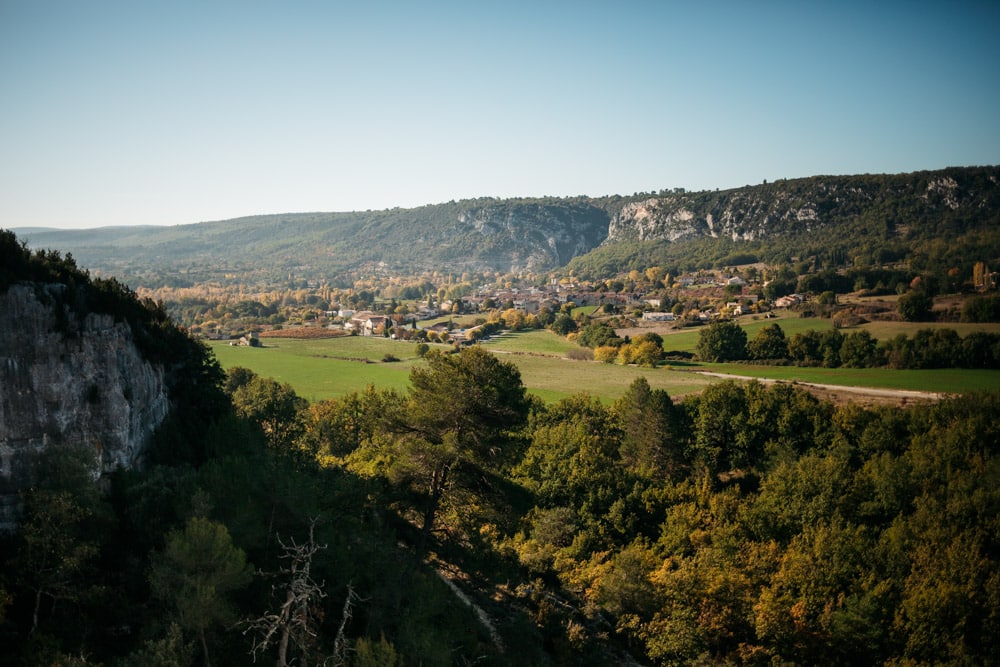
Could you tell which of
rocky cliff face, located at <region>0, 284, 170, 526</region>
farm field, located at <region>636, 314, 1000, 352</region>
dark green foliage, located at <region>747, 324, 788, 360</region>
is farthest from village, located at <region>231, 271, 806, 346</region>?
rocky cliff face, located at <region>0, 284, 170, 526</region>

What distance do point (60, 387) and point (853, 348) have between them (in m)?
60.3

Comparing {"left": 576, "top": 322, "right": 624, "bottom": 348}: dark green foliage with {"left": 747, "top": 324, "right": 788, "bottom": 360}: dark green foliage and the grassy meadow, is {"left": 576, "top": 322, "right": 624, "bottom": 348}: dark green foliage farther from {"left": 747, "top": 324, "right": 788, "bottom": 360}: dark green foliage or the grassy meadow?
{"left": 747, "top": 324, "right": 788, "bottom": 360}: dark green foliage

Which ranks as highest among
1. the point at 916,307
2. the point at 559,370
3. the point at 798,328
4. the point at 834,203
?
the point at 834,203

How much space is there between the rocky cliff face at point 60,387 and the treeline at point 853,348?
189ft

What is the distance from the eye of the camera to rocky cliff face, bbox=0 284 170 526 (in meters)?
15.9

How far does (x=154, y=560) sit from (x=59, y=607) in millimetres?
2304

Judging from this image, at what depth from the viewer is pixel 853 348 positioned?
54.6m

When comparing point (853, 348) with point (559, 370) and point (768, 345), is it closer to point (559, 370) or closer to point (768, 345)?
point (768, 345)

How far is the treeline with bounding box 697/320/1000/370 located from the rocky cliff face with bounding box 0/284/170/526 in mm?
57529

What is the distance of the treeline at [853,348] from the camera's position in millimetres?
48469

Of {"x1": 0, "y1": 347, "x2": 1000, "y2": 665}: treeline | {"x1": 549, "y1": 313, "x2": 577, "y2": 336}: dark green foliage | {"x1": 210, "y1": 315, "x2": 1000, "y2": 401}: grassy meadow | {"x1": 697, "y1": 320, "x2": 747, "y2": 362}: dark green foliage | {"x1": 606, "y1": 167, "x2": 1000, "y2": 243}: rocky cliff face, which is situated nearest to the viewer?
{"x1": 0, "y1": 347, "x2": 1000, "y2": 665}: treeline

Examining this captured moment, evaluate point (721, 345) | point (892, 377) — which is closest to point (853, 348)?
point (892, 377)

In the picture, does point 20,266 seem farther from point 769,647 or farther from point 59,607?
point 769,647

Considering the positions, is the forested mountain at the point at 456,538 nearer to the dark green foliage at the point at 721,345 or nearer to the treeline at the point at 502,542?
the treeline at the point at 502,542
